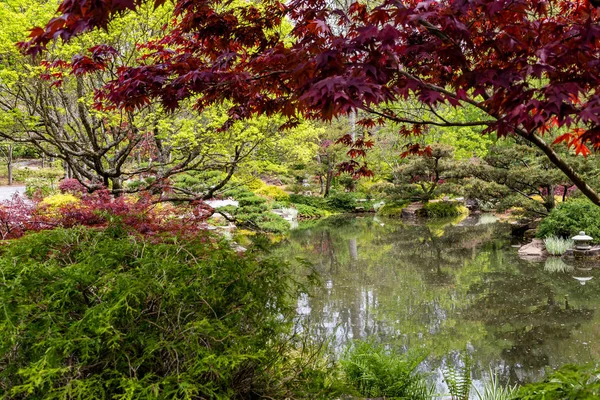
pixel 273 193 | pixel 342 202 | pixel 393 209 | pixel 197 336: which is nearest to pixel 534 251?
pixel 393 209

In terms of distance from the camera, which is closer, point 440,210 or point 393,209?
point 440,210

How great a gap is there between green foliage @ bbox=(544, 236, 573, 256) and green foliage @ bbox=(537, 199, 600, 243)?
336 millimetres

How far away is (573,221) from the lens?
28.9 ft

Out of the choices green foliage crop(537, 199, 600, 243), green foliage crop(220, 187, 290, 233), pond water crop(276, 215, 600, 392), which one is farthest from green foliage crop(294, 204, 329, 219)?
green foliage crop(537, 199, 600, 243)

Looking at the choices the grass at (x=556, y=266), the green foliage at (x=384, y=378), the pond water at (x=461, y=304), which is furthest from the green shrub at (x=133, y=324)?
the grass at (x=556, y=266)

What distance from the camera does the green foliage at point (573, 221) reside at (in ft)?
28.3

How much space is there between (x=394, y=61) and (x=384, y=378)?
237 centimetres

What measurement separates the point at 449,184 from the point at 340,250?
751 centimetres

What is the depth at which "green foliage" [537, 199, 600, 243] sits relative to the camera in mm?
8640

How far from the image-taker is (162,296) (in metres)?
1.60

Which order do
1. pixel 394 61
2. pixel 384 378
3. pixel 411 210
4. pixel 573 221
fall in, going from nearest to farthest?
1. pixel 394 61
2. pixel 384 378
3. pixel 573 221
4. pixel 411 210

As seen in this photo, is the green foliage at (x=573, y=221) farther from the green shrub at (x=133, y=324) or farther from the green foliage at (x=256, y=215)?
the green shrub at (x=133, y=324)

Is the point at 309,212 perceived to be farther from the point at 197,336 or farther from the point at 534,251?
the point at 197,336

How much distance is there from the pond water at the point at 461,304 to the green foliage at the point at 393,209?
6954 millimetres
